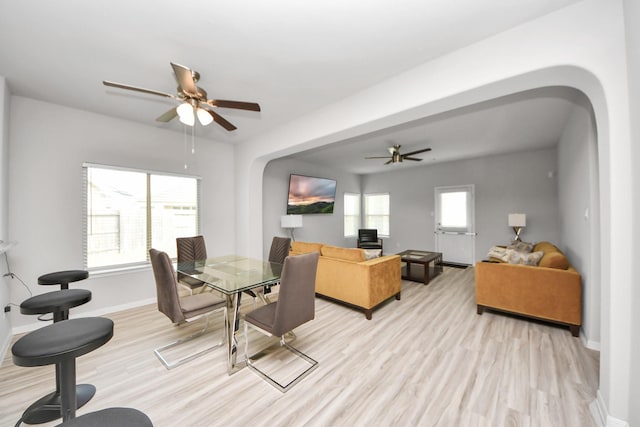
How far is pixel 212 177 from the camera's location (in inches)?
173

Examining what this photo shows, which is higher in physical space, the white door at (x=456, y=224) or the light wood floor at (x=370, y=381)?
the white door at (x=456, y=224)

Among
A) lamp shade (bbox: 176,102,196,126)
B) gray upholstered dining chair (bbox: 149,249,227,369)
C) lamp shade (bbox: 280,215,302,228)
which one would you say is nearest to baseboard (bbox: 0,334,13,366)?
gray upholstered dining chair (bbox: 149,249,227,369)

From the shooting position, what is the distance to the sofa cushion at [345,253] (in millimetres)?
3342

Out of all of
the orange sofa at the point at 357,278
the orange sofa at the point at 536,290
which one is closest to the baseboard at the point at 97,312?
the orange sofa at the point at 357,278

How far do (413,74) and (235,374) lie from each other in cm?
314

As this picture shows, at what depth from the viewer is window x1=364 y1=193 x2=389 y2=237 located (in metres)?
7.62

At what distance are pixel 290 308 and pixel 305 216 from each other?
418cm

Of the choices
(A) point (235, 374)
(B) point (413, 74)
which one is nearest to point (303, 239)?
(A) point (235, 374)

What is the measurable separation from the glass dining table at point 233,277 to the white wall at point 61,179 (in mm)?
1241

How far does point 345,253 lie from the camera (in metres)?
3.45

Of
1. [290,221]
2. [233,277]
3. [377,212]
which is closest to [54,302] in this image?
[233,277]

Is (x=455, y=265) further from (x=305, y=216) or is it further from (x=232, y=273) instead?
(x=232, y=273)

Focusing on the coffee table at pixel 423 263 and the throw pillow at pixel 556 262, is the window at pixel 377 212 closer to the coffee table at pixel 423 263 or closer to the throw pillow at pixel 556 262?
the coffee table at pixel 423 263

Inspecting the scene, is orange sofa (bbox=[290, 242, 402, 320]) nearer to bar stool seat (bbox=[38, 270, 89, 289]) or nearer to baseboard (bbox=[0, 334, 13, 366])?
bar stool seat (bbox=[38, 270, 89, 289])
